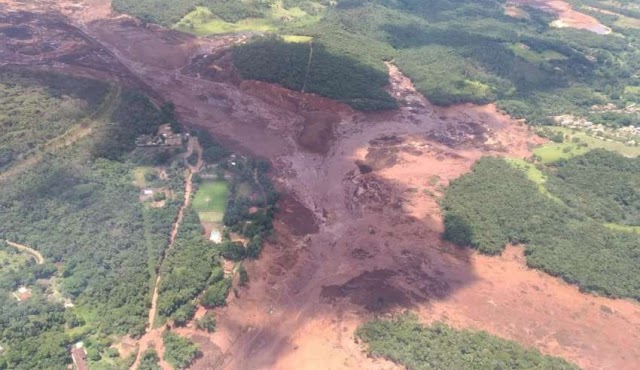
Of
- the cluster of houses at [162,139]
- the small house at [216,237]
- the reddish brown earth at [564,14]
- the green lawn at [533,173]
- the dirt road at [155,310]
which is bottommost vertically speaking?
the dirt road at [155,310]

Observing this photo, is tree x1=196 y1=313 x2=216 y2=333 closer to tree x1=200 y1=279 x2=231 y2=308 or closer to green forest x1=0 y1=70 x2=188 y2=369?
tree x1=200 y1=279 x2=231 y2=308

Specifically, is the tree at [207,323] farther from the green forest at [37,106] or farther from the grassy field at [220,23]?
the grassy field at [220,23]

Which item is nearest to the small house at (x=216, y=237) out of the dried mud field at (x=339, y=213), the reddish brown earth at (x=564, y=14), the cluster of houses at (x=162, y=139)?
the dried mud field at (x=339, y=213)

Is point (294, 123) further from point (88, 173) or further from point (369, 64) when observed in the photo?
point (88, 173)

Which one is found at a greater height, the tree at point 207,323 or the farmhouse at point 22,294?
the tree at point 207,323

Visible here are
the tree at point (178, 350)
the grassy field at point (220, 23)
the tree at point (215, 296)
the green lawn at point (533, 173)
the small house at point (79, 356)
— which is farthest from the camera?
the grassy field at point (220, 23)

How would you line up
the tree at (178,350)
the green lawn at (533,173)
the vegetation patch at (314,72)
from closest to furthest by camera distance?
the tree at (178,350) → the green lawn at (533,173) → the vegetation patch at (314,72)

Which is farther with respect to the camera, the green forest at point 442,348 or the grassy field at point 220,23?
the grassy field at point 220,23
